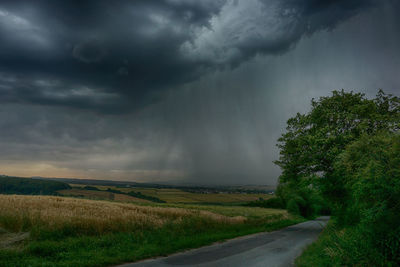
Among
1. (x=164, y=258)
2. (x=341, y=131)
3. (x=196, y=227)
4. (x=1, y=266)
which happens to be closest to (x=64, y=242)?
(x=1, y=266)

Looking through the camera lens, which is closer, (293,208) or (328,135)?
(328,135)

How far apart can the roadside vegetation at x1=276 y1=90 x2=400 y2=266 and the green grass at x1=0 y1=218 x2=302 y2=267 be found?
19.2 ft

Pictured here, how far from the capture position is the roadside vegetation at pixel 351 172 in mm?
5281

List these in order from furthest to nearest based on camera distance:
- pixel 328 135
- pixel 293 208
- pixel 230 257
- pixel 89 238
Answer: pixel 293 208
pixel 328 135
pixel 89 238
pixel 230 257

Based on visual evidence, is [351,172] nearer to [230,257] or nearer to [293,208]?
[230,257]

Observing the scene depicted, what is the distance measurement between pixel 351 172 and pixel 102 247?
10.2 m

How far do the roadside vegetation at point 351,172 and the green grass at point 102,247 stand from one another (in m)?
5.85

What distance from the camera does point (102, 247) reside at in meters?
9.66

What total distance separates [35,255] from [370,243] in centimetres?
A: 1054

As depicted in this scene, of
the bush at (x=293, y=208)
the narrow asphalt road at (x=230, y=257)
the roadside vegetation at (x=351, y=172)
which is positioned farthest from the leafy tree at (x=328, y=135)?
the bush at (x=293, y=208)

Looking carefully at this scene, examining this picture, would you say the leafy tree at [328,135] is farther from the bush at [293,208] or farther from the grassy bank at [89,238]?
the bush at [293,208]

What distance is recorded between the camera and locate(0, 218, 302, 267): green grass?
7680 millimetres

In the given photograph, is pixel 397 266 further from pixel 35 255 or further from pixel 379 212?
pixel 35 255

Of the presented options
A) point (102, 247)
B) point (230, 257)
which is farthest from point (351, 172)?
point (102, 247)
